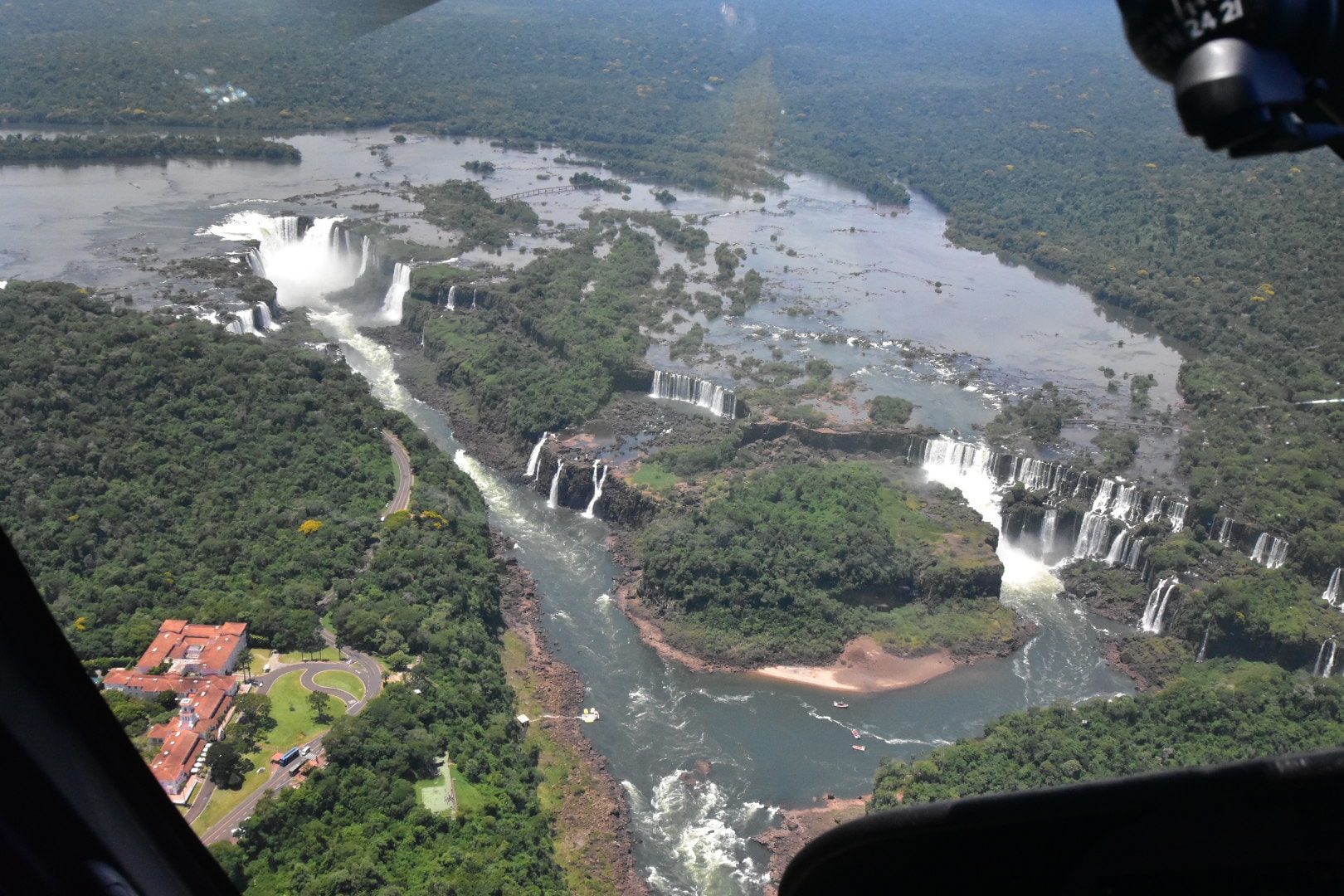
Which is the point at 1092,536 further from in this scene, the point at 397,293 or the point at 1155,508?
the point at 397,293

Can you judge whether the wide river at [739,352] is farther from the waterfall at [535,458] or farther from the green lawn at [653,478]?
the green lawn at [653,478]

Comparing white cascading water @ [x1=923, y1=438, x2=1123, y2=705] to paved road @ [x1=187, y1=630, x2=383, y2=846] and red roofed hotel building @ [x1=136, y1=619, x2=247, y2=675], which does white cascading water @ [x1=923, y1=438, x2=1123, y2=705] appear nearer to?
paved road @ [x1=187, y1=630, x2=383, y2=846]

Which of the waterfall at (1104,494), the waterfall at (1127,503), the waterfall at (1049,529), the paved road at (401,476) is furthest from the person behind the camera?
the waterfall at (1104,494)

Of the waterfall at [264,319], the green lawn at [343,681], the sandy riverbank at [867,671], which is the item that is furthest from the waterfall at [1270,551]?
the waterfall at [264,319]

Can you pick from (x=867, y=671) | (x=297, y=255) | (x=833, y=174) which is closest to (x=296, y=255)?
(x=297, y=255)

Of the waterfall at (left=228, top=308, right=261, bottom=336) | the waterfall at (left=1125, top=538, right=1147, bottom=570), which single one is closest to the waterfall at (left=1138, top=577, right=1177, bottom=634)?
the waterfall at (left=1125, top=538, right=1147, bottom=570)

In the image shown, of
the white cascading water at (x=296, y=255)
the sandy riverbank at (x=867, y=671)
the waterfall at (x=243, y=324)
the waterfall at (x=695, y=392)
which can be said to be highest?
the white cascading water at (x=296, y=255)
